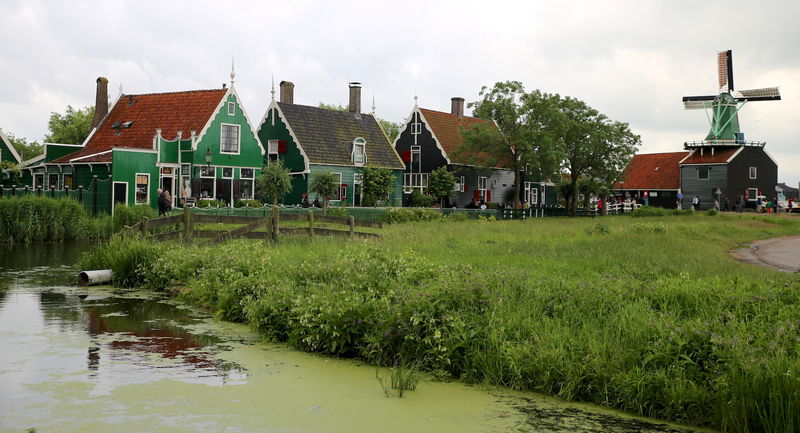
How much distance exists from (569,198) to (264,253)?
168 ft

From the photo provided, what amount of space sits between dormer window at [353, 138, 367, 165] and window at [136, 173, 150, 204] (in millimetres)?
16280

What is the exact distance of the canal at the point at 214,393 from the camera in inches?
289

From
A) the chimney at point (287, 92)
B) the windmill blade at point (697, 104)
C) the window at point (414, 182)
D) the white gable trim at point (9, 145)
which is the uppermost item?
the windmill blade at point (697, 104)

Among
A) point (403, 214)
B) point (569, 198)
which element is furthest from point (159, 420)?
point (569, 198)

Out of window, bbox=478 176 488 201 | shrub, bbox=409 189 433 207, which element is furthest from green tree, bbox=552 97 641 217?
shrub, bbox=409 189 433 207

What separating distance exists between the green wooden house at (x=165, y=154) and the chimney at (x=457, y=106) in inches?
1032

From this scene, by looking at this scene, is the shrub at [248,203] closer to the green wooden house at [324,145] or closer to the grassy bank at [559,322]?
the green wooden house at [324,145]

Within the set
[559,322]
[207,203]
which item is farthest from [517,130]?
[559,322]

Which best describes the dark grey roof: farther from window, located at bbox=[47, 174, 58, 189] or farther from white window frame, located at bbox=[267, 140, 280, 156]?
window, located at bbox=[47, 174, 58, 189]

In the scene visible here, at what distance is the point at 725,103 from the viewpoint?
8000 cm

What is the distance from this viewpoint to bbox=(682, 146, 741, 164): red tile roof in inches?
2940

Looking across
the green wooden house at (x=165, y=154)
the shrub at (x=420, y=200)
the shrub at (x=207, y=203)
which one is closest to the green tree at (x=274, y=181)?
the shrub at (x=207, y=203)

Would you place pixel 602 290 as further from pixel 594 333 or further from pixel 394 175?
pixel 394 175

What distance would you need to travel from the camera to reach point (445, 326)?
32.1 feet
